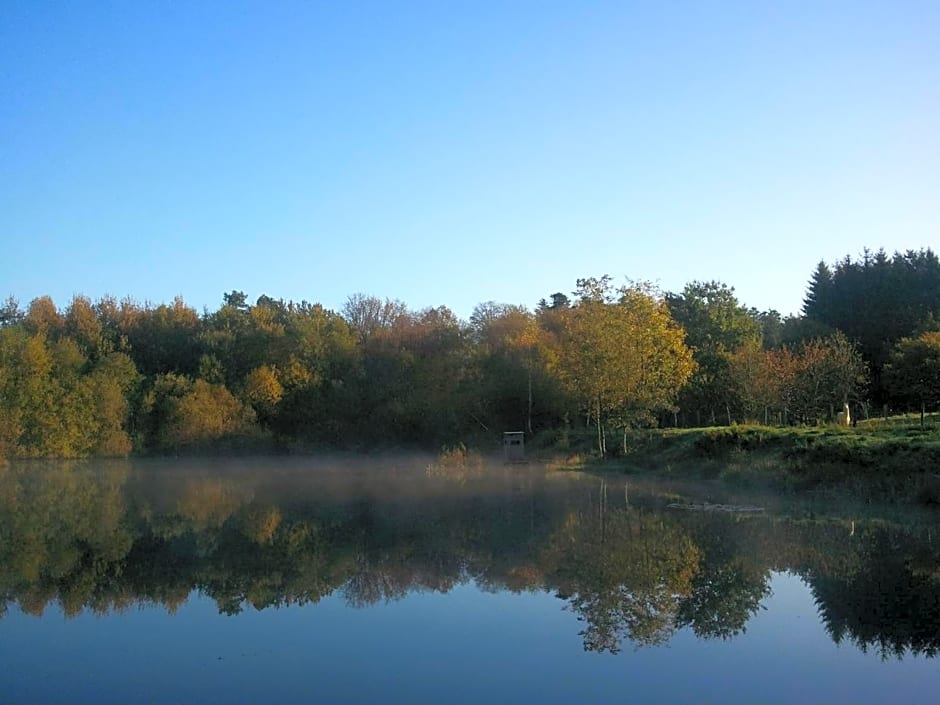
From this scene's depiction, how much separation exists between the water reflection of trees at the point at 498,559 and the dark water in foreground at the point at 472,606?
6cm

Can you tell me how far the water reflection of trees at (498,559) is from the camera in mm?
11414

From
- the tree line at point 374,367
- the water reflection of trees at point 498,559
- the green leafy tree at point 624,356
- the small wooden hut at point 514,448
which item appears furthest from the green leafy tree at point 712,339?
the water reflection of trees at point 498,559

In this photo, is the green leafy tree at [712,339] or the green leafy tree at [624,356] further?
the green leafy tree at [712,339]

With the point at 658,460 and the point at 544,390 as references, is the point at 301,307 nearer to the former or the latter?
the point at 544,390

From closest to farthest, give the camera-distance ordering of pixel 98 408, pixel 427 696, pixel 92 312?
1. pixel 427 696
2. pixel 98 408
3. pixel 92 312

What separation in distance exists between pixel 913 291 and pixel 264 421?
1757 inches

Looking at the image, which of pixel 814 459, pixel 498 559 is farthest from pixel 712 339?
pixel 498 559

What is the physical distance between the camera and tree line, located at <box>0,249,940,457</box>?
47719 mm

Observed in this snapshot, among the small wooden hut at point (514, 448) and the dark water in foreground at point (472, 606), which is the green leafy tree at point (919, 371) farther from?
the small wooden hut at point (514, 448)

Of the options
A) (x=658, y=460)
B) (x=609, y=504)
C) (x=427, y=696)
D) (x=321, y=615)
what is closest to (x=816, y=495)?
(x=609, y=504)

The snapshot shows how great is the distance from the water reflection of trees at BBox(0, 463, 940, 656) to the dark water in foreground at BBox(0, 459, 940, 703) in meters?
0.06

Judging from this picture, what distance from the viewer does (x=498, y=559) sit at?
51.6ft

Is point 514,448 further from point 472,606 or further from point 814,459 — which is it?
point 472,606

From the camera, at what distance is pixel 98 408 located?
52.3 m
